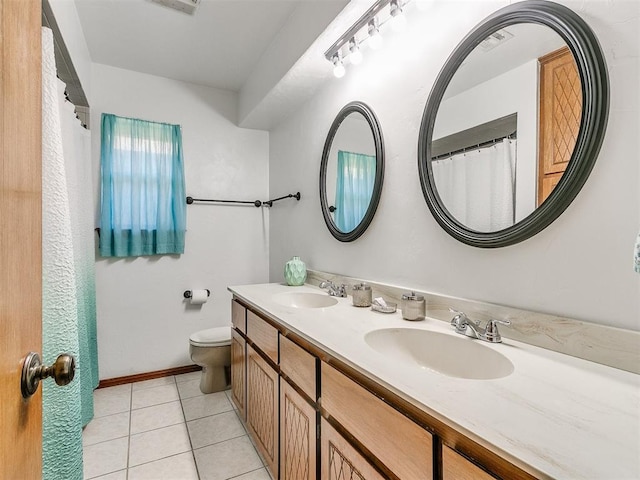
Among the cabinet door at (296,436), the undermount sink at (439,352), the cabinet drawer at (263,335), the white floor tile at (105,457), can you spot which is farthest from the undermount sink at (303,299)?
the white floor tile at (105,457)

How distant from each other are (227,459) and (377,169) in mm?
1750

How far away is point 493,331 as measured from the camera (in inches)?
40.1

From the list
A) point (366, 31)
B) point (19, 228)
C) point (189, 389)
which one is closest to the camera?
point (19, 228)

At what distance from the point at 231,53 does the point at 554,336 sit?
2603mm

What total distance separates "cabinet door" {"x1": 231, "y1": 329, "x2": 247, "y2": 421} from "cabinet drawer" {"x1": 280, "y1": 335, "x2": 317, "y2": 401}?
0.63 metres

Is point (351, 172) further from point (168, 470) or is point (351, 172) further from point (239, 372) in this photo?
point (168, 470)

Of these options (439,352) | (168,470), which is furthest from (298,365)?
(168,470)

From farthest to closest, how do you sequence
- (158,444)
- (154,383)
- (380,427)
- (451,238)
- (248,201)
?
(248,201) → (154,383) → (158,444) → (451,238) → (380,427)

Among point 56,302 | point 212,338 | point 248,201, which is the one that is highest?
point 248,201

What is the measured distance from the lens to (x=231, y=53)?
2.37 meters

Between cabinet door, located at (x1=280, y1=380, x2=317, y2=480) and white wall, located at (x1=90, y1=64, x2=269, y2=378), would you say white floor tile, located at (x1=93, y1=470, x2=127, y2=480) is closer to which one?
cabinet door, located at (x1=280, y1=380, x2=317, y2=480)

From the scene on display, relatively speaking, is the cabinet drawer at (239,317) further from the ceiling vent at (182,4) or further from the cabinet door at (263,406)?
the ceiling vent at (182,4)

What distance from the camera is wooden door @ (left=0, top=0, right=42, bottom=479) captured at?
0.49 metres

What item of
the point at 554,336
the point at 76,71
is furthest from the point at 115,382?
the point at 554,336
